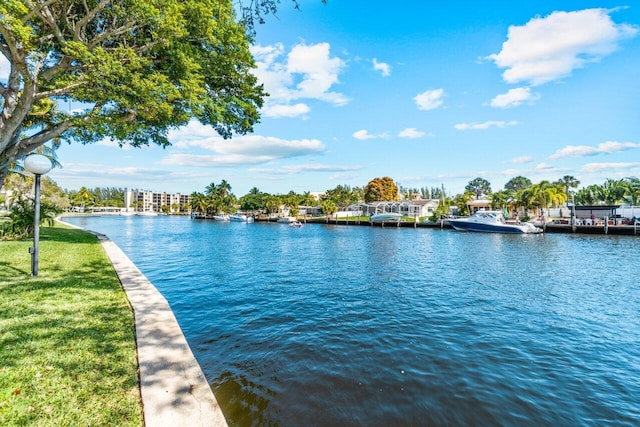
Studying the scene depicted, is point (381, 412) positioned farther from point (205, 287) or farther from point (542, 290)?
point (542, 290)

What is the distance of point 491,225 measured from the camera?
4556 centimetres

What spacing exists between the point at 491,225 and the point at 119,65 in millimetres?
49075

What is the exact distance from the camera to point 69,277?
30.6 feet

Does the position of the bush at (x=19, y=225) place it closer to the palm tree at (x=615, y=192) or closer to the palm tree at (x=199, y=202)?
the palm tree at (x=615, y=192)

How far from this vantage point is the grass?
11.4ft

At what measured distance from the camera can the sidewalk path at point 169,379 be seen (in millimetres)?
3703

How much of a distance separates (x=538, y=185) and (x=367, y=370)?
61743 millimetres

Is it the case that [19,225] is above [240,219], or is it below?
above

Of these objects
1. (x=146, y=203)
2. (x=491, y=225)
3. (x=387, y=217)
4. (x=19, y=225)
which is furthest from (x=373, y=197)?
(x=146, y=203)

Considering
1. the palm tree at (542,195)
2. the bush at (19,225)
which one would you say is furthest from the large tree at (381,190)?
the bush at (19,225)

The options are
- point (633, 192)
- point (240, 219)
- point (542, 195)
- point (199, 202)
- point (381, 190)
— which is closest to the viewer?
point (542, 195)

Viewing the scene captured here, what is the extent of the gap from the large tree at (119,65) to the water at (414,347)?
20.2 feet

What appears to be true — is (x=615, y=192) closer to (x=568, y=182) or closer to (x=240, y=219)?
(x=568, y=182)

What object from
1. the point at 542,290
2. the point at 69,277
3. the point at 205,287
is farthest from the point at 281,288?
the point at 542,290
